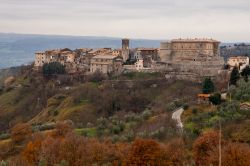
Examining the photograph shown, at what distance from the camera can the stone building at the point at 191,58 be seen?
69375 millimetres

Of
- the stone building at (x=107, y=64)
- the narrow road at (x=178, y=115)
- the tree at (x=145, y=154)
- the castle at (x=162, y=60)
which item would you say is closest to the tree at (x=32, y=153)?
the tree at (x=145, y=154)

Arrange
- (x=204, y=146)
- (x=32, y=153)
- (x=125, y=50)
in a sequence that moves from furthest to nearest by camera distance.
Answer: (x=125, y=50)
(x=32, y=153)
(x=204, y=146)

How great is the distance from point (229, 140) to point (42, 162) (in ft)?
42.2

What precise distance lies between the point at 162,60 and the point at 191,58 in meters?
5.02

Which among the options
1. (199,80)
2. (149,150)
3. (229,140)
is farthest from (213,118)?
(199,80)

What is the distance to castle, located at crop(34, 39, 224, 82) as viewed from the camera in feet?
230

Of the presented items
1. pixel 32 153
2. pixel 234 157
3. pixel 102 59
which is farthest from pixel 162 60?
Answer: pixel 234 157

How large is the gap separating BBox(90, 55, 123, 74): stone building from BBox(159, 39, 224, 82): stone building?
20.4 ft

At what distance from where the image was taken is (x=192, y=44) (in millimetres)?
74000

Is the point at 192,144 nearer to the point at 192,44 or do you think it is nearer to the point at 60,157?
the point at 60,157

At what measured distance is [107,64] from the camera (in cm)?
7506

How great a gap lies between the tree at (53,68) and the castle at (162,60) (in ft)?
4.46

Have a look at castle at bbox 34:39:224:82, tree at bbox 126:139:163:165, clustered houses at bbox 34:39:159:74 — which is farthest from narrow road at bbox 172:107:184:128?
clustered houses at bbox 34:39:159:74

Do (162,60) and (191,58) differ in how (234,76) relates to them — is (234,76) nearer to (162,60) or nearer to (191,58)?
(191,58)
